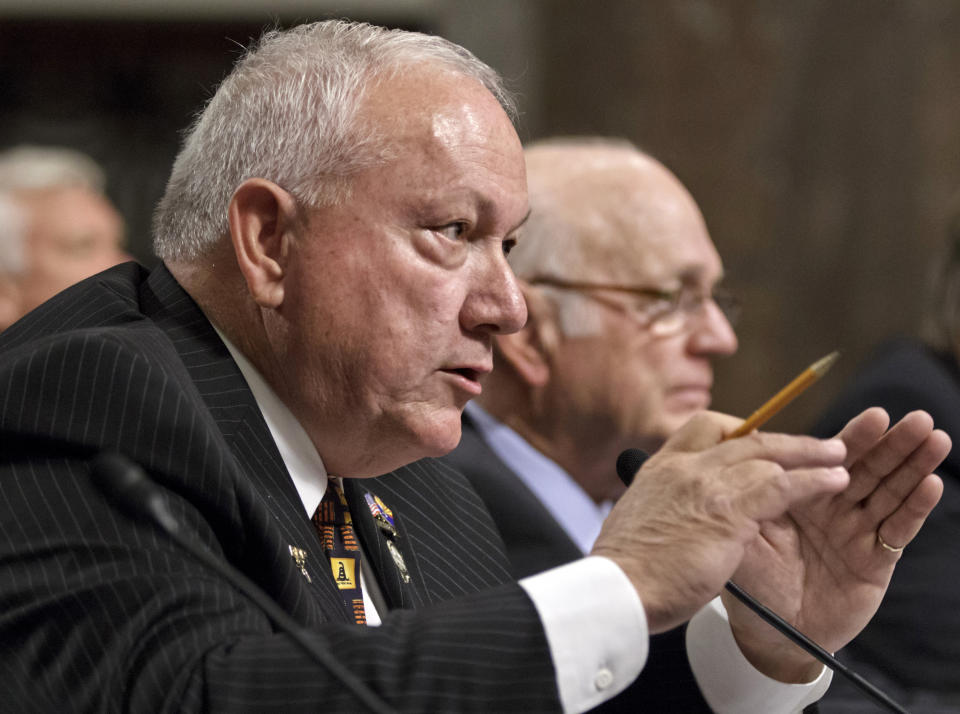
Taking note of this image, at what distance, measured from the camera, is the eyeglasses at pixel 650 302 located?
3225mm

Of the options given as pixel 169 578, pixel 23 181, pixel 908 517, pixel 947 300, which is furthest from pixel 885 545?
pixel 23 181

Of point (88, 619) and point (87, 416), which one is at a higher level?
point (87, 416)

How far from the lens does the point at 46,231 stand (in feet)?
16.6

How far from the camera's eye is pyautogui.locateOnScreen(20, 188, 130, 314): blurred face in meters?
4.95

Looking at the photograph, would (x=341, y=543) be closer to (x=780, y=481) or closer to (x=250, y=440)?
(x=250, y=440)

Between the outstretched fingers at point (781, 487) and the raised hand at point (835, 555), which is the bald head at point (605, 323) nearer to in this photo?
the raised hand at point (835, 555)

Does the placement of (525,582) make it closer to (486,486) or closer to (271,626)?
(271,626)

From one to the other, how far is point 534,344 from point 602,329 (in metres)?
0.17

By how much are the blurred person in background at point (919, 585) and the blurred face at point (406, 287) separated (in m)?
1.26

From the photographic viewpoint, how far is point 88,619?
137cm

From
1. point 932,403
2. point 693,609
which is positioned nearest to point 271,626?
point 693,609

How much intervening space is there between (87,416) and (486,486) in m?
1.29

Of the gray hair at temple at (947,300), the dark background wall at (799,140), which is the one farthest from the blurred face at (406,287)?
the dark background wall at (799,140)

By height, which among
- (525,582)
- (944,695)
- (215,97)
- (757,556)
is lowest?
(944,695)
